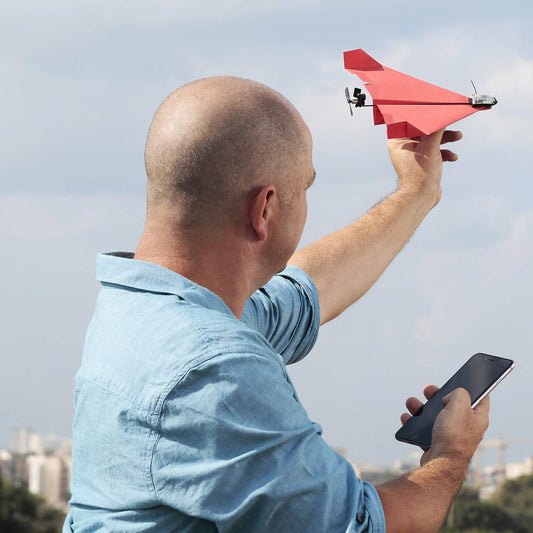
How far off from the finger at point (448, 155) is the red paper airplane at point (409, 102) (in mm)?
263

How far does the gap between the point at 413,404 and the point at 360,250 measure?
3.50ft

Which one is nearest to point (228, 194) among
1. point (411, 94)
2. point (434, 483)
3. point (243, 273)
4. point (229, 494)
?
point (243, 273)

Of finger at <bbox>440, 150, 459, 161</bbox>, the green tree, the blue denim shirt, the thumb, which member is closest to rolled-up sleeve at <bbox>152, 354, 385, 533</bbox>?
the blue denim shirt

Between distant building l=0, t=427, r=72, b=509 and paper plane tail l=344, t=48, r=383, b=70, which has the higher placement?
paper plane tail l=344, t=48, r=383, b=70

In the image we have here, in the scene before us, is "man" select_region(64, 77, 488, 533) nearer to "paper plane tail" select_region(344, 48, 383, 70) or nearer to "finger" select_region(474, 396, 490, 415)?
"finger" select_region(474, 396, 490, 415)

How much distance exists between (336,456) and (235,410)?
0.31 metres

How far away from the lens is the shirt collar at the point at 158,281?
2326mm

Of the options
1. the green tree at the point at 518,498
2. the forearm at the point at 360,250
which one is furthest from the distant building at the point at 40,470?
the forearm at the point at 360,250

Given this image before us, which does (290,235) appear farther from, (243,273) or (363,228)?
(363,228)

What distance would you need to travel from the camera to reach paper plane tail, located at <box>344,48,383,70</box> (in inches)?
151

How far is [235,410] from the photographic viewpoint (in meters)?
2.12

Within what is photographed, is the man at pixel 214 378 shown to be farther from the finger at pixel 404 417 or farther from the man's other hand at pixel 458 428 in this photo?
the finger at pixel 404 417

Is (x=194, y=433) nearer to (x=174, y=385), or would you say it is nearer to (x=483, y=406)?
(x=174, y=385)

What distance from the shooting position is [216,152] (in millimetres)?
2357
